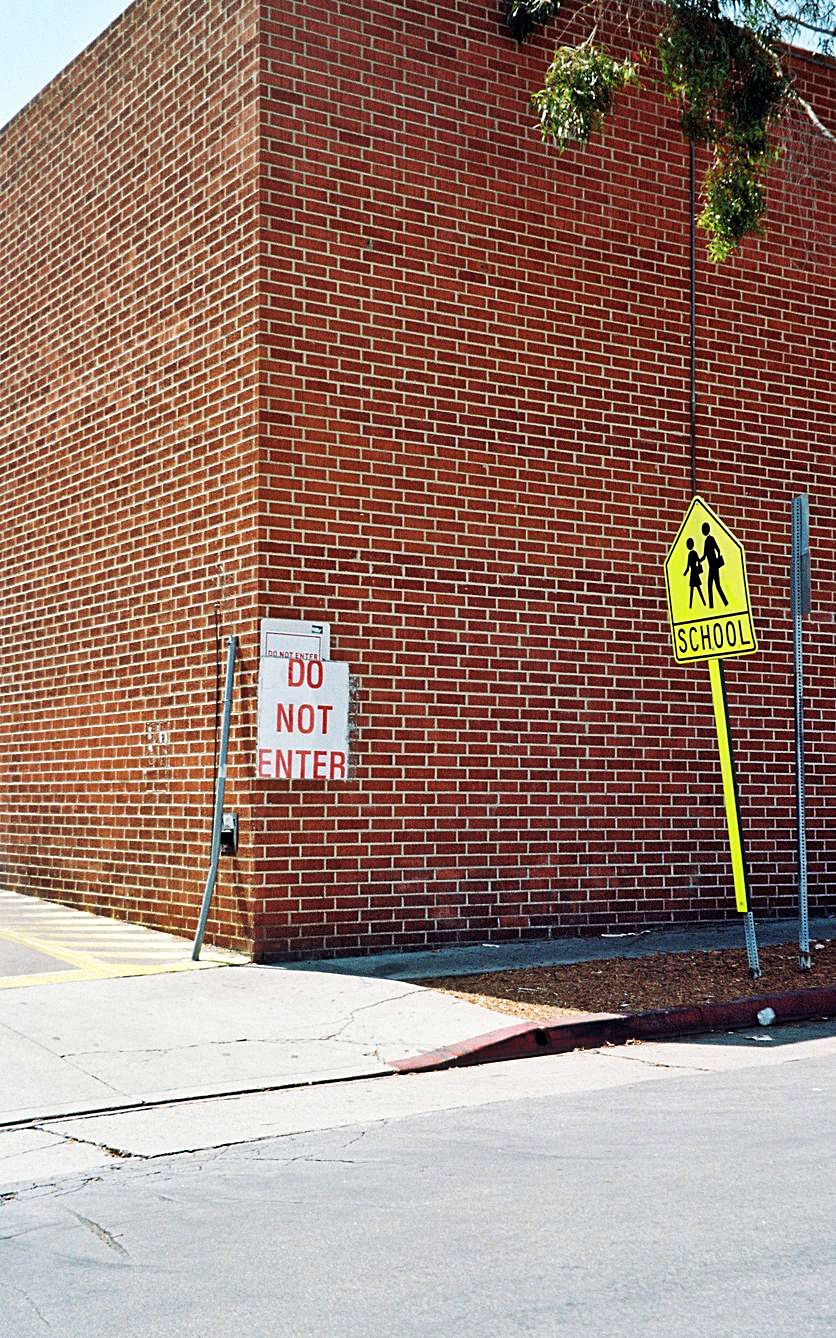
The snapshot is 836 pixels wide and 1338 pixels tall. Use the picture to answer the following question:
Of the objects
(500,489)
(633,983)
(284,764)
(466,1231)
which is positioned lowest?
(466,1231)

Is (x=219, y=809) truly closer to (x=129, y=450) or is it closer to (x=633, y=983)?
(x=633, y=983)

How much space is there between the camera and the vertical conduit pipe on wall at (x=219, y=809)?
1145 cm

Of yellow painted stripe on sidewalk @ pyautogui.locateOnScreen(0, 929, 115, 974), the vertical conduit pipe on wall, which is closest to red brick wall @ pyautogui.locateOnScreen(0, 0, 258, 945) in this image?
the vertical conduit pipe on wall

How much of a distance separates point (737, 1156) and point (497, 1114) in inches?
57.2

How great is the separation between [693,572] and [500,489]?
2301mm

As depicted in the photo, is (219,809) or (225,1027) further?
(219,809)

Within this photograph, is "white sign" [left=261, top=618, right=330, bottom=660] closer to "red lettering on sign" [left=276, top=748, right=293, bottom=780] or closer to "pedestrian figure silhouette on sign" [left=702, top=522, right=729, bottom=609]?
"red lettering on sign" [left=276, top=748, right=293, bottom=780]

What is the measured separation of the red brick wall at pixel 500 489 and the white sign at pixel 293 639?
0.35ft

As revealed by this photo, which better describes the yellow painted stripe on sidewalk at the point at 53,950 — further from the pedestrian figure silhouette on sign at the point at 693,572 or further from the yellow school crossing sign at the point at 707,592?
the pedestrian figure silhouette on sign at the point at 693,572

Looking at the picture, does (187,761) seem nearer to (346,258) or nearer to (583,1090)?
(346,258)

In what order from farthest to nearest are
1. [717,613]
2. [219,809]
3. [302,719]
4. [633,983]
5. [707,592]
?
[302,719] → [219,809] → [707,592] → [717,613] → [633,983]

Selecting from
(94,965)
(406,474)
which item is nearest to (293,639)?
(406,474)

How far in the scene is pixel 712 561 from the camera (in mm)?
11125

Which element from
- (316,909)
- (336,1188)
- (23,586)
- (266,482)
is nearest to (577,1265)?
(336,1188)
